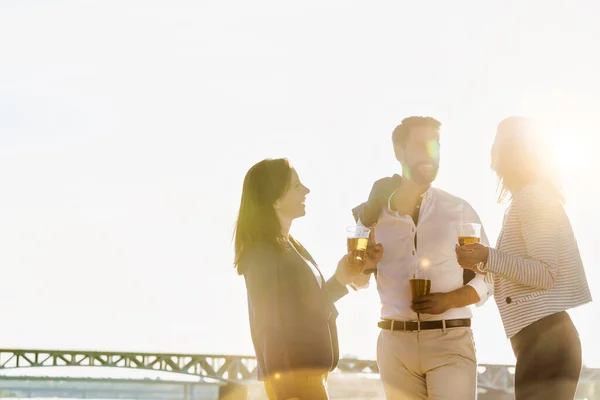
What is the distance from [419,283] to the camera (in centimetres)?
525

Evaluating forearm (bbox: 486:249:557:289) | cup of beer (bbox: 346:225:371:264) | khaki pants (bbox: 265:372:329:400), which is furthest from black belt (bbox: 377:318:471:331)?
khaki pants (bbox: 265:372:329:400)

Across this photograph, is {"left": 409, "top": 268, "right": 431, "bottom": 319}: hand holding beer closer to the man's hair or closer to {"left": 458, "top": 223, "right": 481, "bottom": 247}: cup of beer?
{"left": 458, "top": 223, "right": 481, "bottom": 247}: cup of beer

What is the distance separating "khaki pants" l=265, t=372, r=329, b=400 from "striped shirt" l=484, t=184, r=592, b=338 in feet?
3.00

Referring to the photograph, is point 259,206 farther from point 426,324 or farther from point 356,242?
point 426,324

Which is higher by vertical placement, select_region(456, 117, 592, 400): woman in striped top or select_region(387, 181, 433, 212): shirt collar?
select_region(387, 181, 433, 212): shirt collar

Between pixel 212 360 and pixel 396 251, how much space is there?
78073 millimetres

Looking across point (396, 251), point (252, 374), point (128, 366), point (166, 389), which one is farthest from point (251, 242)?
point (166, 389)

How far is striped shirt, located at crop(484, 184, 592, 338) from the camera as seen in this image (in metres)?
4.45

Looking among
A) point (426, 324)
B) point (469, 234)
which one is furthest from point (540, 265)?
point (426, 324)

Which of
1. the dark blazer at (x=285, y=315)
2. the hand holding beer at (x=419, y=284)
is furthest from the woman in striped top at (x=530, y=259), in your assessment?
the dark blazer at (x=285, y=315)

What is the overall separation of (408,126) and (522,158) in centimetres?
119

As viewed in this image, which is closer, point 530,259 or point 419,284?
point 530,259

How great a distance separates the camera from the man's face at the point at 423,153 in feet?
→ 18.3

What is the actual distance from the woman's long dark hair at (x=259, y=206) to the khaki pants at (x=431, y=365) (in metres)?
1.12
